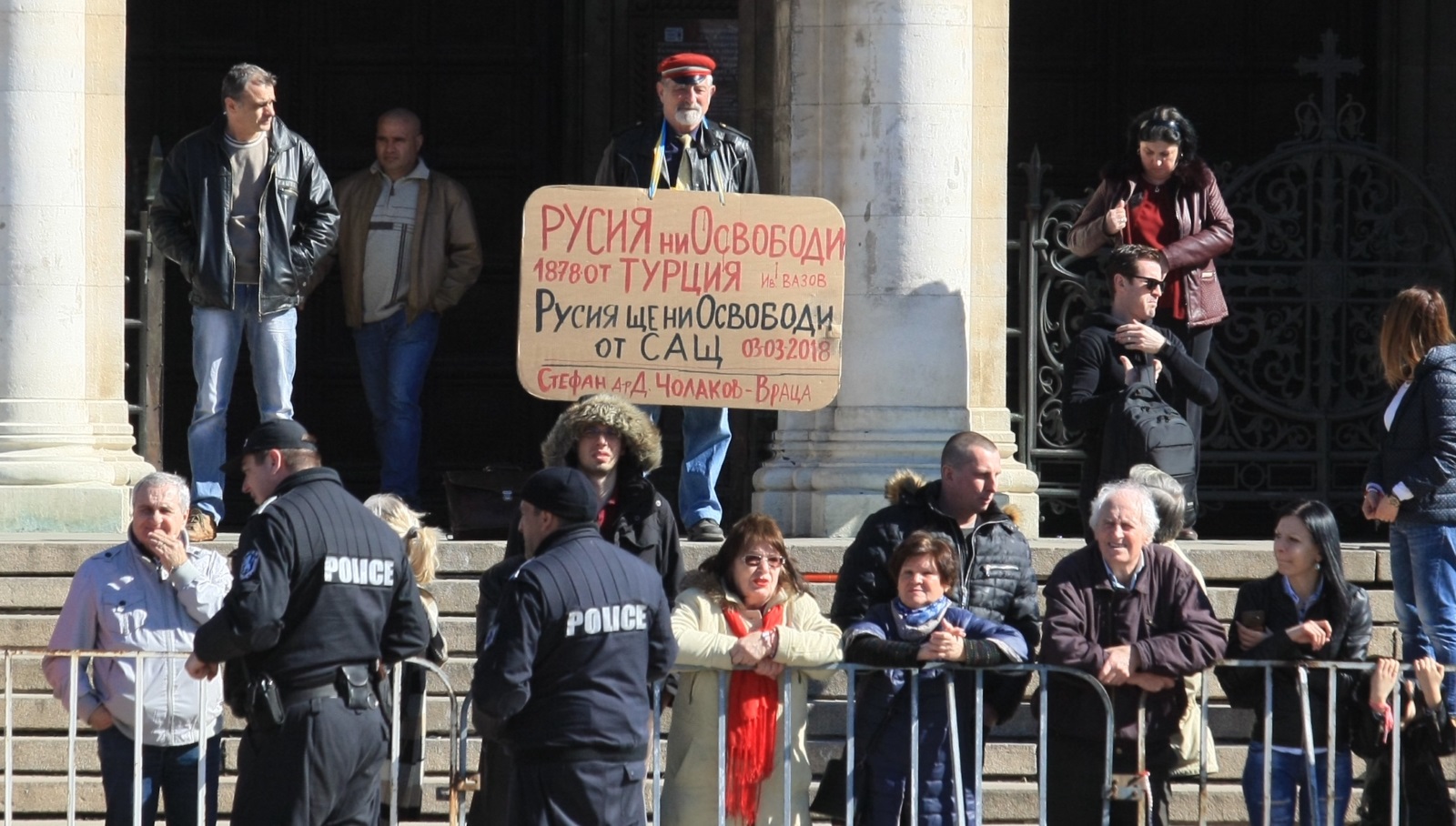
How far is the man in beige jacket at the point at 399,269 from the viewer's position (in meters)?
11.0

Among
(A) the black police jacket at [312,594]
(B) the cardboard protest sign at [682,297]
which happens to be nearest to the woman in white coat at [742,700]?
(A) the black police jacket at [312,594]

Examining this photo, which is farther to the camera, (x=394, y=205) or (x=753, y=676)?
(x=394, y=205)

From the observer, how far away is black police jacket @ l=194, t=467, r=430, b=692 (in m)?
6.79

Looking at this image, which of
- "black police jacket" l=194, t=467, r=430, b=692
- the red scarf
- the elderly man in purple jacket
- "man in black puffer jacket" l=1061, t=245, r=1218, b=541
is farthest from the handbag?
the elderly man in purple jacket

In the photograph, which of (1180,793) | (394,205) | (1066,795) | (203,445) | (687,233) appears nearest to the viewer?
(1066,795)

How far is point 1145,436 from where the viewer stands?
9070mm

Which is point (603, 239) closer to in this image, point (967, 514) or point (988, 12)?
point (967, 514)

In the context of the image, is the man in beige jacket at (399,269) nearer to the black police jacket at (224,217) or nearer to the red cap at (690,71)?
the black police jacket at (224,217)

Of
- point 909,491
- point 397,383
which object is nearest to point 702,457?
point 397,383

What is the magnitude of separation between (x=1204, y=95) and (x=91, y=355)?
791 centimetres

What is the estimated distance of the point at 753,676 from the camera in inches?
304

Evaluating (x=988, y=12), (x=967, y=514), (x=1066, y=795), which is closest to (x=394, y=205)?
(x=988, y=12)

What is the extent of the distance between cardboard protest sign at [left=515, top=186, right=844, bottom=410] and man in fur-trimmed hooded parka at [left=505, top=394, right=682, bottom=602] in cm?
117

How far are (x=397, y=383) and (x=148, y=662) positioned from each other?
3471 millimetres
